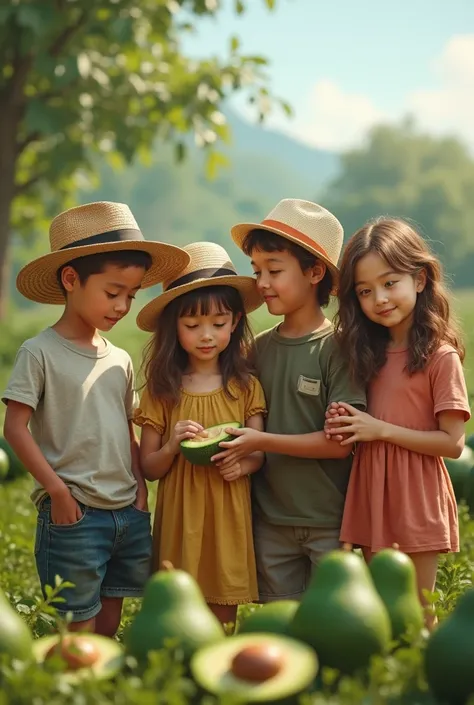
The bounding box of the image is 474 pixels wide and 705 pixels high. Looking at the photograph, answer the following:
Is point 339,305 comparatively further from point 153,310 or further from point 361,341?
point 153,310

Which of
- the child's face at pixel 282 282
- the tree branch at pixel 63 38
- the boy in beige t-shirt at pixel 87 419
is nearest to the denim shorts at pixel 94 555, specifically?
the boy in beige t-shirt at pixel 87 419

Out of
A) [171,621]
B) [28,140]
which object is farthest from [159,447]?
[28,140]

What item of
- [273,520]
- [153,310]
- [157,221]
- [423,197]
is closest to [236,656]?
[273,520]

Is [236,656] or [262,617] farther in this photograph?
[262,617]

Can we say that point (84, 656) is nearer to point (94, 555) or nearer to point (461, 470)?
point (94, 555)

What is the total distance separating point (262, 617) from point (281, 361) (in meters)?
1.98

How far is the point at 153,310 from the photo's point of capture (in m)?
4.31

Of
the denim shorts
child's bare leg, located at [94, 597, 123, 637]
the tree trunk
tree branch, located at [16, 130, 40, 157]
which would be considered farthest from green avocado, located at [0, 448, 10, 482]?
tree branch, located at [16, 130, 40, 157]

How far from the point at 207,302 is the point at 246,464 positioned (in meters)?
0.71

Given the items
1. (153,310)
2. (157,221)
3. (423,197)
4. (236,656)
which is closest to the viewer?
(236,656)

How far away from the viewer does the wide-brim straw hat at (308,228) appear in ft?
13.8

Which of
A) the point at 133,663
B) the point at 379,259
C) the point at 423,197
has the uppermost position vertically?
the point at 423,197

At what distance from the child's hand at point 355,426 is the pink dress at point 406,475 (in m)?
0.12

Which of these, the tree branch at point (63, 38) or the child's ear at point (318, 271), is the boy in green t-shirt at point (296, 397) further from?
the tree branch at point (63, 38)
